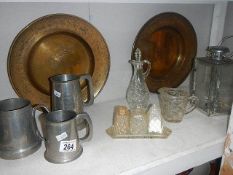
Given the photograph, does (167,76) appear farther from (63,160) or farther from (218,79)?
(63,160)

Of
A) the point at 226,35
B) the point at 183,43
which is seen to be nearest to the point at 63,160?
the point at 183,43

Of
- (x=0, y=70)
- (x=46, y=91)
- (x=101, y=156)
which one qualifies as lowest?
(x=101, y=156)

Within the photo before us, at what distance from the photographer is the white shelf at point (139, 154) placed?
2.39 ft

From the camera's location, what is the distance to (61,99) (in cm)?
86

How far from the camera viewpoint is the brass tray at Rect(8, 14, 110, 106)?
91 centimetres

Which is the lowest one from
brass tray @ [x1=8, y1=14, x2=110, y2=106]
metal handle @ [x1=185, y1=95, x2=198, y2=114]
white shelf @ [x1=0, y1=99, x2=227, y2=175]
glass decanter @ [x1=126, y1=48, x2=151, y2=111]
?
white shelf @ [x1=0, y1=99, x2=227, y2=175]

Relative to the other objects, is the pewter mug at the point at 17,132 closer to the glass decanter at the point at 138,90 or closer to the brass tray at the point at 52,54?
the brass tray at the point at 52,54

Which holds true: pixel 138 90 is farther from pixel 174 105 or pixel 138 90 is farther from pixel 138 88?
pixel 174 105

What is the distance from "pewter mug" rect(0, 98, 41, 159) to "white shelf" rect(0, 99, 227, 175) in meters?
0.02

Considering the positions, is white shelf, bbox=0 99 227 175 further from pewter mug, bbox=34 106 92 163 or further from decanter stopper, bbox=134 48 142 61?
decanter stopper, bbox=134 48 142 61

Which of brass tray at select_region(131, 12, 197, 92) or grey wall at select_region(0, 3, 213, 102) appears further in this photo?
brass tray at select_region(131, 12, 197, 92)

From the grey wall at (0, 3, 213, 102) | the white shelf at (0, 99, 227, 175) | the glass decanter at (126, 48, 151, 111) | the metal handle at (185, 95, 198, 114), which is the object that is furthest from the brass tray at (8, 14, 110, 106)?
the metal handle at (185, 95, 198, 114)

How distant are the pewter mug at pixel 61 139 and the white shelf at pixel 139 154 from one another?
0.07 feet

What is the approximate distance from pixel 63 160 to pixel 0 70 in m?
0.41
